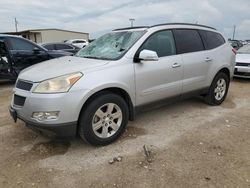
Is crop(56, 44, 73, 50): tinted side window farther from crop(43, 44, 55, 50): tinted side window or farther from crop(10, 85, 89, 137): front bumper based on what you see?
crop(10, 85, 89, 137): front bumper

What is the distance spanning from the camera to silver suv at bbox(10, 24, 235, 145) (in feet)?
10.6

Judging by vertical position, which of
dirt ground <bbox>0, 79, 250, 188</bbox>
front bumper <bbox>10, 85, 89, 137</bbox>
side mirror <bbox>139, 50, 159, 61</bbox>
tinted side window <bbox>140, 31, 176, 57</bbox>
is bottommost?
dirt ground <bbox>0, 79, 250, 188</bbox>

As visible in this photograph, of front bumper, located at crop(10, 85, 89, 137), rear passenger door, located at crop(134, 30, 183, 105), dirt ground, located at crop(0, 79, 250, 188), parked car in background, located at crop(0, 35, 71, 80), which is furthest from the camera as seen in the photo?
parked car in background, located at crop(0, 35, 71, 80)

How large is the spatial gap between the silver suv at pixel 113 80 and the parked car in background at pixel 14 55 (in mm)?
3915

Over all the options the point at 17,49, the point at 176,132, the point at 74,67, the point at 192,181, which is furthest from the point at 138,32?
the point at 17,49

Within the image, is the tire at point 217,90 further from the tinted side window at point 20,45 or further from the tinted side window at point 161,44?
the tinted side window at point 20,45

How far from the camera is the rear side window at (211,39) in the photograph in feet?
17.3

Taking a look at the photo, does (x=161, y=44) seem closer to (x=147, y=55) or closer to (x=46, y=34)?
(x=147, y=55)

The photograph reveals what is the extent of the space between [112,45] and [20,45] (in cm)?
479

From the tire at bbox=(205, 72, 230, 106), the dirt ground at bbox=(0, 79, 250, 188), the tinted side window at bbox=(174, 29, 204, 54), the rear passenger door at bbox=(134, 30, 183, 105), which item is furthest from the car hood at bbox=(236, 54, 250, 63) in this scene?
the rear passenger door at bbox=(134, 30, 183, 105)

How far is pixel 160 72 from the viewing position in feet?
13.7

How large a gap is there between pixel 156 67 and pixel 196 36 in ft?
4.99

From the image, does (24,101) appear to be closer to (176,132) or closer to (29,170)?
(29,170)

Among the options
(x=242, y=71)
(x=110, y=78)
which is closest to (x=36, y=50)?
(x=110, y=78)
